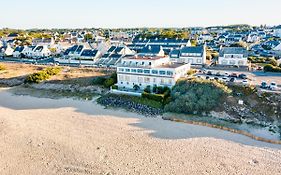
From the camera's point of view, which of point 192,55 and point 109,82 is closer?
point 109,82

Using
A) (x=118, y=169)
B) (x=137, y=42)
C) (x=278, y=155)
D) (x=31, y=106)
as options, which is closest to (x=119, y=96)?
(x=31, y=106)

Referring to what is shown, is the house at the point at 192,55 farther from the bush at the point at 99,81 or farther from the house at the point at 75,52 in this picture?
the house at the point at 75,52

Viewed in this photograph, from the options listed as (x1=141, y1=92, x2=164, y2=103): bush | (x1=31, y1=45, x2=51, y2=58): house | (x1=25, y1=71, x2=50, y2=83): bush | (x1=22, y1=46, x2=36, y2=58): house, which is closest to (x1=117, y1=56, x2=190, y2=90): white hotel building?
(x1=141, y1=92, x2=164, y2=103): bush

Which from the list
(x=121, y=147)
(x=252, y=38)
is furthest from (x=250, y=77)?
(x=252, y=38)

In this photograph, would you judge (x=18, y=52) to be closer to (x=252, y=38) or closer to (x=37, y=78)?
(x=37, y=78)

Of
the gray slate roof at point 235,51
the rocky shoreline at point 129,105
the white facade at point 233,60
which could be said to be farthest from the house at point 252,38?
the rocky shoreline at point 129,105
